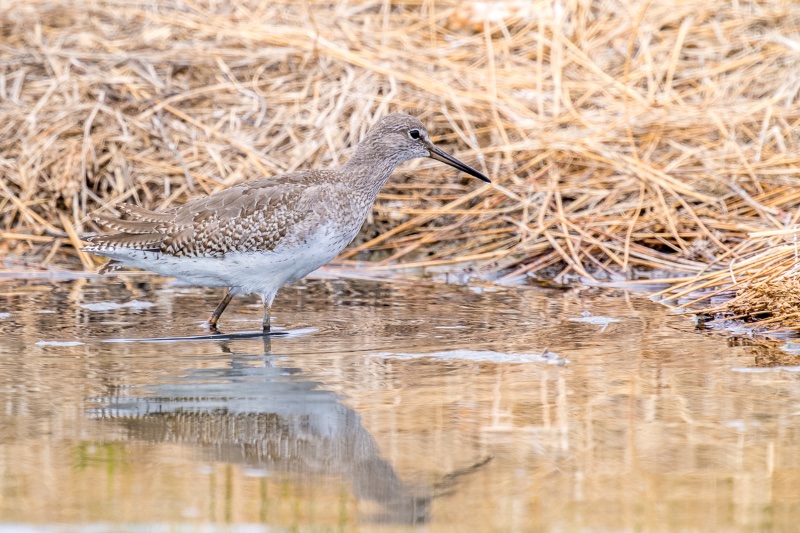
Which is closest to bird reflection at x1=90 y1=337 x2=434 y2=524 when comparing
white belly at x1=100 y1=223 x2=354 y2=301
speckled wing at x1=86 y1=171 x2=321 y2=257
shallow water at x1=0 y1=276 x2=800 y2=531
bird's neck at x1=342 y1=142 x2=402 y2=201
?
shallow water at x1=0 y1=276 x2=800 y2=531

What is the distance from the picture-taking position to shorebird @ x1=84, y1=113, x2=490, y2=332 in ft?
21.7

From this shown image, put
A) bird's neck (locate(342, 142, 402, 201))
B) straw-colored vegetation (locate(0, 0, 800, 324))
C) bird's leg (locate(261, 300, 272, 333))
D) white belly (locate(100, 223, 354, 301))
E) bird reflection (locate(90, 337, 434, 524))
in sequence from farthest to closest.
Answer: straw-colored vegetation (locate(0, 0, 800, 324))
bird's neck (locate(342, 142, 402, 201))
white belly (locate(100, 223, 354, 301))
bird's leg (locate(261, 300, 272, 333))
bird reflection (locate(90, 337, 434, 524))

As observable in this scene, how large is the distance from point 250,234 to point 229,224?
0.57 ft

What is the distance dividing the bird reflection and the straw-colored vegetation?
337 centimetres

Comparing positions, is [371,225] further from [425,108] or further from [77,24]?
[77,24]

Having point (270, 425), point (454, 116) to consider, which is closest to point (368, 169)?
point (454, 116)

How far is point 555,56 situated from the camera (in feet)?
32.2

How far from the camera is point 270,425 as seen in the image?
443 centimetres

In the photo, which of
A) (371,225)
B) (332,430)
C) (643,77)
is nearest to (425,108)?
(371,225)

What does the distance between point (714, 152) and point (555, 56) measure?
1.90 m

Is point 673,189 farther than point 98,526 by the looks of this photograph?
Yes

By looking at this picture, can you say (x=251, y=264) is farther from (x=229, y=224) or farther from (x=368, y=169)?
(x=368, y=169)

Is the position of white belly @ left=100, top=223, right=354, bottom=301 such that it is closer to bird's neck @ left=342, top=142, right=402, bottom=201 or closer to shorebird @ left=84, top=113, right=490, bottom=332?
shorebird @ left=84, top=113, right=490, bottom=332

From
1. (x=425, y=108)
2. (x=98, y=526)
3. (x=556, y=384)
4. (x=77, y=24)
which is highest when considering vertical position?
(x=77, y=24)
